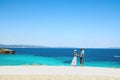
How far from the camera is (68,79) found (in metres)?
11.1

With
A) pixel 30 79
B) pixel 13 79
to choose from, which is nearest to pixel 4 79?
pixel 13 79

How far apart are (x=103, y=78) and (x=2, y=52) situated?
82.0 metres

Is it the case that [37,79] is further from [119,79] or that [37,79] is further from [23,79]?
[119,79]

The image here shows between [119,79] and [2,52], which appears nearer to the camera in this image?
[119,79]

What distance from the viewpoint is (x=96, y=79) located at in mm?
11336

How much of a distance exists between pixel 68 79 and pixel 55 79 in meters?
0.70

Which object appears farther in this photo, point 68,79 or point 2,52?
point 2,52

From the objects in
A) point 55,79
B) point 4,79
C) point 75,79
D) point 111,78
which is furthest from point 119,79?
point 4,79

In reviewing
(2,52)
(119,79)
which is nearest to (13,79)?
(119,79)

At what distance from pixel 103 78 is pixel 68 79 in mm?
2069

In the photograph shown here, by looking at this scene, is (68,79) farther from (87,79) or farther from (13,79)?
(13,79)

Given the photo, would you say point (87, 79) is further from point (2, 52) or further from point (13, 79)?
point (2, 52)

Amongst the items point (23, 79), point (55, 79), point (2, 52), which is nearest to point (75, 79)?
point (55, 79)

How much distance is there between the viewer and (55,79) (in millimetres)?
11094
